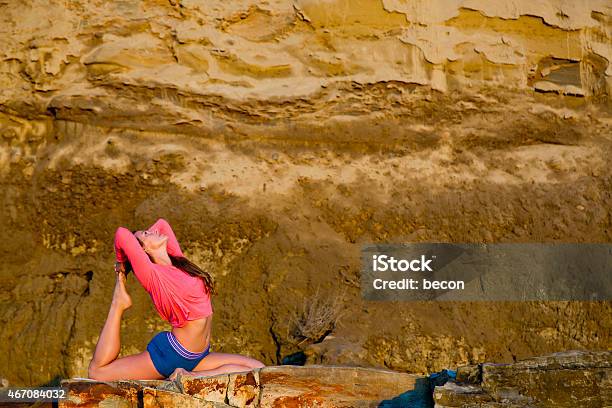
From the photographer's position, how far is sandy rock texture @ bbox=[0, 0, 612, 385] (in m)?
10.1

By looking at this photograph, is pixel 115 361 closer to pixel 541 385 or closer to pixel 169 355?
Answer: pixel 169 355

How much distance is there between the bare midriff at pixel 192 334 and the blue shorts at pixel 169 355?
0.03 meters

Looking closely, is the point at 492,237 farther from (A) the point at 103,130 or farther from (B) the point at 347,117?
(A) the point at 103,130

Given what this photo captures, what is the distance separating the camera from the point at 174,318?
20.2 ft

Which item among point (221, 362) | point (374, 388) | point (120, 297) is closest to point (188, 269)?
point (120, 297)

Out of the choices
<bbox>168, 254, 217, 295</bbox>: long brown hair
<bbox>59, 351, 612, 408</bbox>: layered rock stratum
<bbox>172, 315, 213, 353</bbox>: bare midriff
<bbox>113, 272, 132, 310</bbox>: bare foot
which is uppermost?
<bbox>168, 254, 217, 295</bbox>: long brown hair

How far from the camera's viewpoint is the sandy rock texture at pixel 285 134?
10070 mm

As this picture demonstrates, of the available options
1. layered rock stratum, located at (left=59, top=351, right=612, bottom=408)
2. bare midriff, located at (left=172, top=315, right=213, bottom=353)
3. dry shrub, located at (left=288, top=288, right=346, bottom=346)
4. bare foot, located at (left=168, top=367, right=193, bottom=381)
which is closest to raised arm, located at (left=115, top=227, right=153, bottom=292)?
bare midriff, located at (left=172, top=315, right=213, bottom=353)

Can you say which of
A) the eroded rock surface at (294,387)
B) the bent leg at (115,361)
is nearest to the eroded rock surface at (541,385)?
the eroded rock surface at (294,387)

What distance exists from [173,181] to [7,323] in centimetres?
214

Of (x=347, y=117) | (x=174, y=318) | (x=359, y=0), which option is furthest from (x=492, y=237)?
(x=174, y=318)

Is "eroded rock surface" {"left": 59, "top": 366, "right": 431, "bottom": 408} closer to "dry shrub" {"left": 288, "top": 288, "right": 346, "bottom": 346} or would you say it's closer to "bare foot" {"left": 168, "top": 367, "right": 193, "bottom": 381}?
"bare foot" {"left": 168, "top": 367, "right": 193, "bottom": 381}

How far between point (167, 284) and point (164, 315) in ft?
0.78

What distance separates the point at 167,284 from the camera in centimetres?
606
